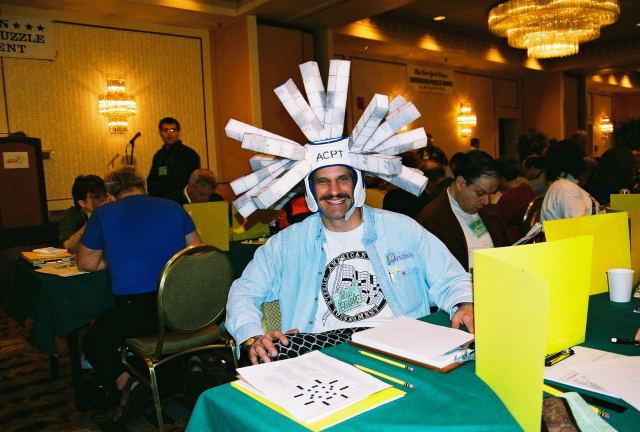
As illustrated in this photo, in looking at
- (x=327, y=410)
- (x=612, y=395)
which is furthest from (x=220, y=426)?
(x=612, y=395)

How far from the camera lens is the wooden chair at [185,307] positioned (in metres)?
2.51

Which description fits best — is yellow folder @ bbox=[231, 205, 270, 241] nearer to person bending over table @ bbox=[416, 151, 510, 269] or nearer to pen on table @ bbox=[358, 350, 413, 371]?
person bending over table @ bbox=[416, 151, 510, 269]

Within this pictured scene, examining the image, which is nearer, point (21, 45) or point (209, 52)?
point (21, 45)

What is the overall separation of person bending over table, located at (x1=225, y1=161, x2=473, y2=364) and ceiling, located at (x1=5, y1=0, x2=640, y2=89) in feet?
16.7

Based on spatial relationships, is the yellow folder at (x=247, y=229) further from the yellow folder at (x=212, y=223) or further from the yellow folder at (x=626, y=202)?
the yellow folder at (x=626, y=202)

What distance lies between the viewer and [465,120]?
475 inches

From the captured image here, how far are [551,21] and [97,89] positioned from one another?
20.2 feet

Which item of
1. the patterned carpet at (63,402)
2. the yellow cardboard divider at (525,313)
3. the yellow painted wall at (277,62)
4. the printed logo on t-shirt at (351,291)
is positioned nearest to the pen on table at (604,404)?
the yellow cardboard divider at (525,313)

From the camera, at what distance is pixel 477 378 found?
115 centimetres

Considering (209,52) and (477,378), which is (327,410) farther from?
(209,52)

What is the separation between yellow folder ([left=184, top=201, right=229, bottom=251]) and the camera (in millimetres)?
3836

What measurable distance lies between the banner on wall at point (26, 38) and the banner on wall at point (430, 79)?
7017 mm

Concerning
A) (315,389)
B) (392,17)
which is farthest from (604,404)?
(392,17)

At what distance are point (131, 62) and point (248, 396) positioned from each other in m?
6.67
